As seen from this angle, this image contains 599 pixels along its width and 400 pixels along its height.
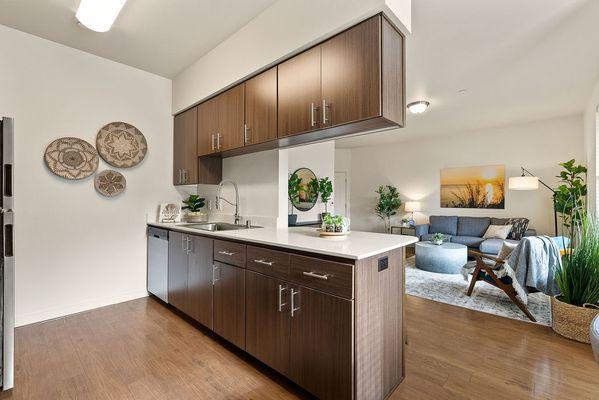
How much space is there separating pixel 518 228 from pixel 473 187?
3.80ft

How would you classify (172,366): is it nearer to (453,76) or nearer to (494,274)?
(494,274)

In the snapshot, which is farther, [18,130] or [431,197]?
[431,197]

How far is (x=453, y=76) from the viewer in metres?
3.39

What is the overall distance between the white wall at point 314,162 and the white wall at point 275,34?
201cm

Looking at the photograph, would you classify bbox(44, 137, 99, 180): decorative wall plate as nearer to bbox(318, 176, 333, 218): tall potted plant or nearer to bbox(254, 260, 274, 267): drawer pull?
bbox(254, 260, 274, 267): drawer pull

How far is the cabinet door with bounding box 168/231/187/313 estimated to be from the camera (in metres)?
2.71

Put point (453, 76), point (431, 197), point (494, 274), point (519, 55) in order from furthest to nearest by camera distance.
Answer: point (431, 197) < point (453, 76) < point (494, 274) < point (519, 55)

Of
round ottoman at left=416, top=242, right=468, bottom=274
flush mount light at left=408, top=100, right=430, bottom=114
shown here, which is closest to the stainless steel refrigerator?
flush mount light at left=408, top=100, right=430, bottom=114

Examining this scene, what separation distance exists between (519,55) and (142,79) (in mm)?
4048

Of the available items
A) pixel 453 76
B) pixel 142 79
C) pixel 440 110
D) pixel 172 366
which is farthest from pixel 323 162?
pixel 172 366

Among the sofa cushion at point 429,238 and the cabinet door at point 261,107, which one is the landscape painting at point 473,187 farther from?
the cabinet door at point 261,107

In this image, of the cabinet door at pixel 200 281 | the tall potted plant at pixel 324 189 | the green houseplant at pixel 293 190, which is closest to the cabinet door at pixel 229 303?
the cabinet door at pixel 200 281

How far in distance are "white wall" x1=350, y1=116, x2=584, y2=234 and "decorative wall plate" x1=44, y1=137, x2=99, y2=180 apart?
625cm

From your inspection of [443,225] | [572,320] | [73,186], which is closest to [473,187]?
[443,225]
